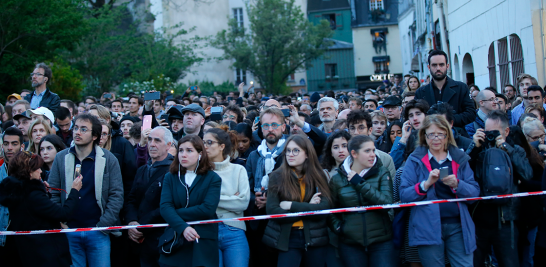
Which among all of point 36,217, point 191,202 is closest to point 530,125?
point 191,202

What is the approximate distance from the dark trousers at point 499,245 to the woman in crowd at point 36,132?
5406 millimetres

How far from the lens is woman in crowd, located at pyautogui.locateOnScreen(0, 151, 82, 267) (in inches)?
190

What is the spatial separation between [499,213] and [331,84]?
42487mm

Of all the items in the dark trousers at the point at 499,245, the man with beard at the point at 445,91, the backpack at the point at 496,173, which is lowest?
the dark trousers at the point at 499,245

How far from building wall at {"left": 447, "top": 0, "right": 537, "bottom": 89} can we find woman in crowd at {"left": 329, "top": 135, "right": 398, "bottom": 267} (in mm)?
8661

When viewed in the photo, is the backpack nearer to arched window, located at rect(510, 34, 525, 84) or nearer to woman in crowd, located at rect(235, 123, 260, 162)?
woman in crowd, located at rect(235, 123, 260, 162)

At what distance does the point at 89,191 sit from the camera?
5320 mm

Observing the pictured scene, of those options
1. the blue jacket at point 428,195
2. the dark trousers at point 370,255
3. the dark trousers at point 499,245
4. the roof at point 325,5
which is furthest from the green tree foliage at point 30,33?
the roof at point 325,5

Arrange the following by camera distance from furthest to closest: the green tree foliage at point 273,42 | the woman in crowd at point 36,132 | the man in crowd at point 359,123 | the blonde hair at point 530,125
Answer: the green tree foliage at point 273,42 < the woman in crowd at point 36,132 < the man in crowd at point 359,123 < the blonde hair at point 530,125

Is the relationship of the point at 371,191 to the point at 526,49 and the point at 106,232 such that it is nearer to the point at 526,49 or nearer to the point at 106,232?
the point at 106,232

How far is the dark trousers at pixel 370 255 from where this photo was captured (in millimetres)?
4785

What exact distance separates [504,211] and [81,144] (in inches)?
176

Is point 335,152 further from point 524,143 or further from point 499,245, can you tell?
point 524,143

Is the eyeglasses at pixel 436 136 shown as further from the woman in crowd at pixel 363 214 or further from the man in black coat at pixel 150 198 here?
the man in black coat at pixel 150 198
